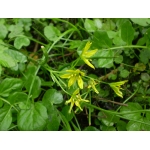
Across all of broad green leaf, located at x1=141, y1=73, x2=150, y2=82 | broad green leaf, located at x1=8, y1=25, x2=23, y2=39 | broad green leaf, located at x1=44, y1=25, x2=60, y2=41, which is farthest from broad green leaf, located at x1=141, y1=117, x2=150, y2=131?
broad green leaf, located at x1=8, y1=25, x2=23, y2=39

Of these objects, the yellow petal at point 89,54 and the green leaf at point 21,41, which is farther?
the green leaf at point 21,41

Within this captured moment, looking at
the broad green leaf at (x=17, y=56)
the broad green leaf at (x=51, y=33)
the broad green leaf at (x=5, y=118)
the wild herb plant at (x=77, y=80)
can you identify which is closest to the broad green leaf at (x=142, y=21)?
the wild herb plant at (x=77, y=80)

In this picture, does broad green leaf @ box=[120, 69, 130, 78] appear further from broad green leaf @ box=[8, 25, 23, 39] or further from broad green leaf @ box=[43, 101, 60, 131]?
broad green leaf @ box=[8, 25, 23, 39]

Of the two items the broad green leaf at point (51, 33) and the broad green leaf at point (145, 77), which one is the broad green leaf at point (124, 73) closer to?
the broad green leaf at point (145, 77)

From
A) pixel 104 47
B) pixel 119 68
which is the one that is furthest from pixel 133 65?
pixel 104 47

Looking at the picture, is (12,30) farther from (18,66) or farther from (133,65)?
(133,65)
